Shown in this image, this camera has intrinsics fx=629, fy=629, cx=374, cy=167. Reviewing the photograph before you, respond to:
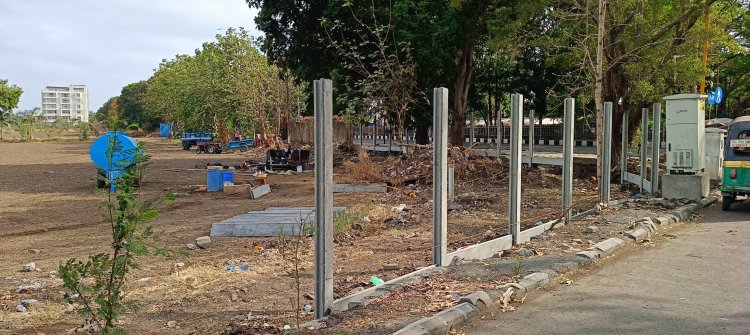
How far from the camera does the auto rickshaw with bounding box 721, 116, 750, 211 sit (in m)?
12.3

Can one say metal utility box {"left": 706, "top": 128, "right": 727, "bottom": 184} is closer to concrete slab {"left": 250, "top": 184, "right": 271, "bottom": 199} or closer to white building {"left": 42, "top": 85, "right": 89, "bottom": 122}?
concrete slab {"left": 250, "top": 184, "right": 271, "bottom": 199}

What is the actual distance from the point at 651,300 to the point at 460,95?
18.0 m

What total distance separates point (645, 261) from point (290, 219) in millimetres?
5629

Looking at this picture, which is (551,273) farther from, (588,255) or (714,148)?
(714,148)

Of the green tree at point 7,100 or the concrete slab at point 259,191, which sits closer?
the concrete slab at point 259,191

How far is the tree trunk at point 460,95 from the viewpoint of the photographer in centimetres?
2325

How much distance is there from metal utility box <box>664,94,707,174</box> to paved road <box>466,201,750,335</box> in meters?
5.09

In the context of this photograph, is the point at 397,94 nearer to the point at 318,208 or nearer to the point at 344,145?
the point at 344,145

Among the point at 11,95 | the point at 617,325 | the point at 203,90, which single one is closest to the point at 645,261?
the point at 617,325

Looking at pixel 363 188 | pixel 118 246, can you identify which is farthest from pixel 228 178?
pixel 118 246

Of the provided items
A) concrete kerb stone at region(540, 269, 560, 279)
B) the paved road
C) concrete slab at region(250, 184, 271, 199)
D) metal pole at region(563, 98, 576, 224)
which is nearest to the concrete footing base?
metal pole at region(563, 98, 576, 224)

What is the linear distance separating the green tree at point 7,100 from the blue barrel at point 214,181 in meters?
58.9

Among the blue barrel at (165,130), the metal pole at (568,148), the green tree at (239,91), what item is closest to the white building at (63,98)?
the blue barrel at (165,130)

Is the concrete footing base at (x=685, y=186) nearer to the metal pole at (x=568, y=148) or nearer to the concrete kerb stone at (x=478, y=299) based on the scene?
the metal pole at (x=568, y=148)
